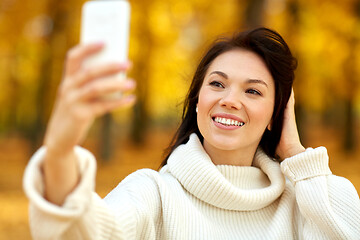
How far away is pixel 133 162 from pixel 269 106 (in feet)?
34.1

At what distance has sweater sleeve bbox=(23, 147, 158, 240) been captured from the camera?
142cm

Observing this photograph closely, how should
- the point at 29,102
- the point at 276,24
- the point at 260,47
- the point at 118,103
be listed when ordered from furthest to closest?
the point at 29,102 → the point at 276,24 → the point at 260,47 → the point at 118,103

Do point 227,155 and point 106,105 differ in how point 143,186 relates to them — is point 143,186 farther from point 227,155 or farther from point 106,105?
point 106,105

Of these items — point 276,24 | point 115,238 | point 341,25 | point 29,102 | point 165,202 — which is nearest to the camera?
point 115,238

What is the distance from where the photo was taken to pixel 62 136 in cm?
136

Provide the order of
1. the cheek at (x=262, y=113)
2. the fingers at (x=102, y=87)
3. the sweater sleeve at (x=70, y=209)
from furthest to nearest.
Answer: the cheek at (x=262, y=113) → the sweater sleeve at (x=70, y=209) → the fingers at (x=102, y=87)

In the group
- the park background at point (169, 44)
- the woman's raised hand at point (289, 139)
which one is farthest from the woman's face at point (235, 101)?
the park background at point (169, 44)

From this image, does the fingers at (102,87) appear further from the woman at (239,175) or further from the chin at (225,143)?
the chin at (225,143)

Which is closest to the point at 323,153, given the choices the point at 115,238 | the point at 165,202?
the point at 165,202

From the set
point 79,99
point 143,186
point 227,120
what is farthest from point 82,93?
point 227,120

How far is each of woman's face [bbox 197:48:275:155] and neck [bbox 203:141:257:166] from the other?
0.03m

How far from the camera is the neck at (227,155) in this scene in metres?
2.65

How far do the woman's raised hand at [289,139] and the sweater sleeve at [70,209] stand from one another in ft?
5.07

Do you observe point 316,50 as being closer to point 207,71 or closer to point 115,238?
point 207,71
